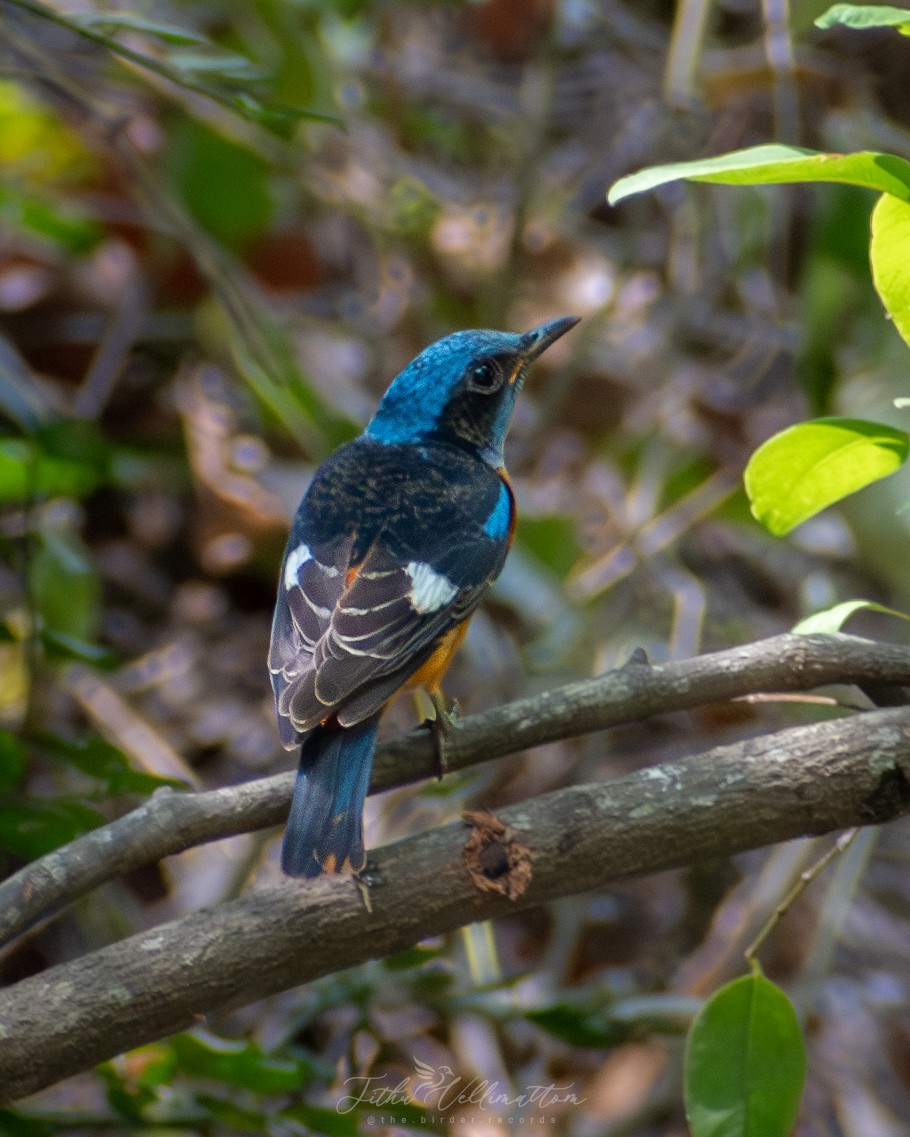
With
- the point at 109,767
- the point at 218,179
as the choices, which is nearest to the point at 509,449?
the point at 218,179

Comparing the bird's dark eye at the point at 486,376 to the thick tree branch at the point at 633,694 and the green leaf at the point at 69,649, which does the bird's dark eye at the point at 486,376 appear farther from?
the thick tree branch at the point at 633,694

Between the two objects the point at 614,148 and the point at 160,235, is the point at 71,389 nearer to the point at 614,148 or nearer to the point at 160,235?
the point at 160,235

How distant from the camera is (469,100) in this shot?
6.44m

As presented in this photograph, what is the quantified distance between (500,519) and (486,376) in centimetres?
58

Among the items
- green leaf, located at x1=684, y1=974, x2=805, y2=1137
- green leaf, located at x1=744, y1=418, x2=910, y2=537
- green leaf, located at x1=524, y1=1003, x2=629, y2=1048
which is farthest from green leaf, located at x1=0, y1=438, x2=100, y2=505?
green leaf, located at x1=684, y1=974, x2=805, y2=1137

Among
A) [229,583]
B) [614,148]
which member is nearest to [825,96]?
[614,148]

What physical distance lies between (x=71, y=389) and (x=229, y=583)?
1200 millimetres

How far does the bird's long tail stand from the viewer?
2.32 metres

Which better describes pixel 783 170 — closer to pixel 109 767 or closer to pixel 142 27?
pixel 142 27

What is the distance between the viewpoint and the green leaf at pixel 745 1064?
2182mm

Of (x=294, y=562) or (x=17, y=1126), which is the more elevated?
(x=294, y=562)

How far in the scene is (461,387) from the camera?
3678 mm

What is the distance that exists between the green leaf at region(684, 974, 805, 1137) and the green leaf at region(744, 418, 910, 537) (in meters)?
0.80

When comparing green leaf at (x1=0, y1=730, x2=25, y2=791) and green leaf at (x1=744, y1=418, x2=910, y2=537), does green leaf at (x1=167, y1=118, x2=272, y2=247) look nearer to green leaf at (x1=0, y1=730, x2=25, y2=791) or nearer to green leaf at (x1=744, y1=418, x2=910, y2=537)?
green leaf at (x1=0, y1=730, x2=25, y2=791)
